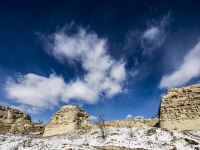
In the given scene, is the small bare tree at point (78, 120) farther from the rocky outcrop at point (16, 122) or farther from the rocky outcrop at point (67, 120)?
the rocky outcrop at point (16, 122)

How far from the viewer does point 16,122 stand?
85.1 m

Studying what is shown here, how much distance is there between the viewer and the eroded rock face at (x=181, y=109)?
52.3 metres

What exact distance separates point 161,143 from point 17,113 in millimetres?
60801

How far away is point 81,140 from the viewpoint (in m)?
49.2

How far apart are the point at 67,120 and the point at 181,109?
26.9m

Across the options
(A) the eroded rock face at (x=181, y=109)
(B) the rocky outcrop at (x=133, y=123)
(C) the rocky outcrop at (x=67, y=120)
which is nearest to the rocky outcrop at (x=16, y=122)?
(C) the rocky outcrop at (x=67, y=120)

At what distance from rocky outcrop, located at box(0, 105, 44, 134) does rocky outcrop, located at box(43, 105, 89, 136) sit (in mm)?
15607

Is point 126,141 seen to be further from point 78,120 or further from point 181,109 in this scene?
point 78,120

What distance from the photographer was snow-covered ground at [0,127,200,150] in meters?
42.2

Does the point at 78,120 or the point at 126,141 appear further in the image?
the point at 78,120

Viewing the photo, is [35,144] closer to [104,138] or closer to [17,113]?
[104,138]

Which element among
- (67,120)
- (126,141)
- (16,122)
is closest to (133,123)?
(67,120)

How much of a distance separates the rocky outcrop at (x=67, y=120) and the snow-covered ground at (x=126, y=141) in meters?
12.9

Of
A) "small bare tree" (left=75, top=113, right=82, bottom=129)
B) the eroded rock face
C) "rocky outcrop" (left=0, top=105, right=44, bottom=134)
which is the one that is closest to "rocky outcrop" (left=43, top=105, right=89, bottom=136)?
"small bare tree" (left=75, top=113, right=82, bottom=129)
